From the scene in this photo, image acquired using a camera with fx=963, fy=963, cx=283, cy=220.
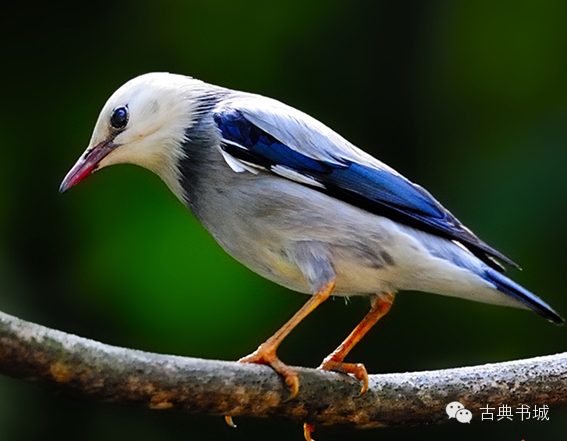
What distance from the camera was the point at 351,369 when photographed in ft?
10.8

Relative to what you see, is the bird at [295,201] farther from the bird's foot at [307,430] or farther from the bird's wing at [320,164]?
the bird's foot at [307,430]

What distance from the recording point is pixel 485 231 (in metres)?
5.07

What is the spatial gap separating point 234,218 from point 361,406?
2.51 ft

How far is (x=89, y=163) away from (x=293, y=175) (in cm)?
71

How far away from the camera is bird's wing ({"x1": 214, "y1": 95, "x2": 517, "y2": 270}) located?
3.38m

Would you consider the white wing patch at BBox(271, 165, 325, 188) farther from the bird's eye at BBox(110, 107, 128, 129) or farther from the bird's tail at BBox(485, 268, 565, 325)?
the bird's tail at BBox(485, 268, 565, 325)

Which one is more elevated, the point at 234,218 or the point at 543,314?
the point at 234,218

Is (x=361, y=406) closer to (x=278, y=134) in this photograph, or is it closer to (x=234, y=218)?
(x=234, y=218)

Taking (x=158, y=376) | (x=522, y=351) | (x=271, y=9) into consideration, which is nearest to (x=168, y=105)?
(x=158, y=376)

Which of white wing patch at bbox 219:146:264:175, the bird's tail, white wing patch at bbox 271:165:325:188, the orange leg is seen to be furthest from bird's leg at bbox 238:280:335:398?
the bird's tail

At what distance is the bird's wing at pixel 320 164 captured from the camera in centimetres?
338

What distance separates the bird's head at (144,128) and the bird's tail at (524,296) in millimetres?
1182

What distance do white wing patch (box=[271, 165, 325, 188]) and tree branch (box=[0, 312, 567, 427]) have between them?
67 cm

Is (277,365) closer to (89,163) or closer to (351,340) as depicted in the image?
(351,340)
